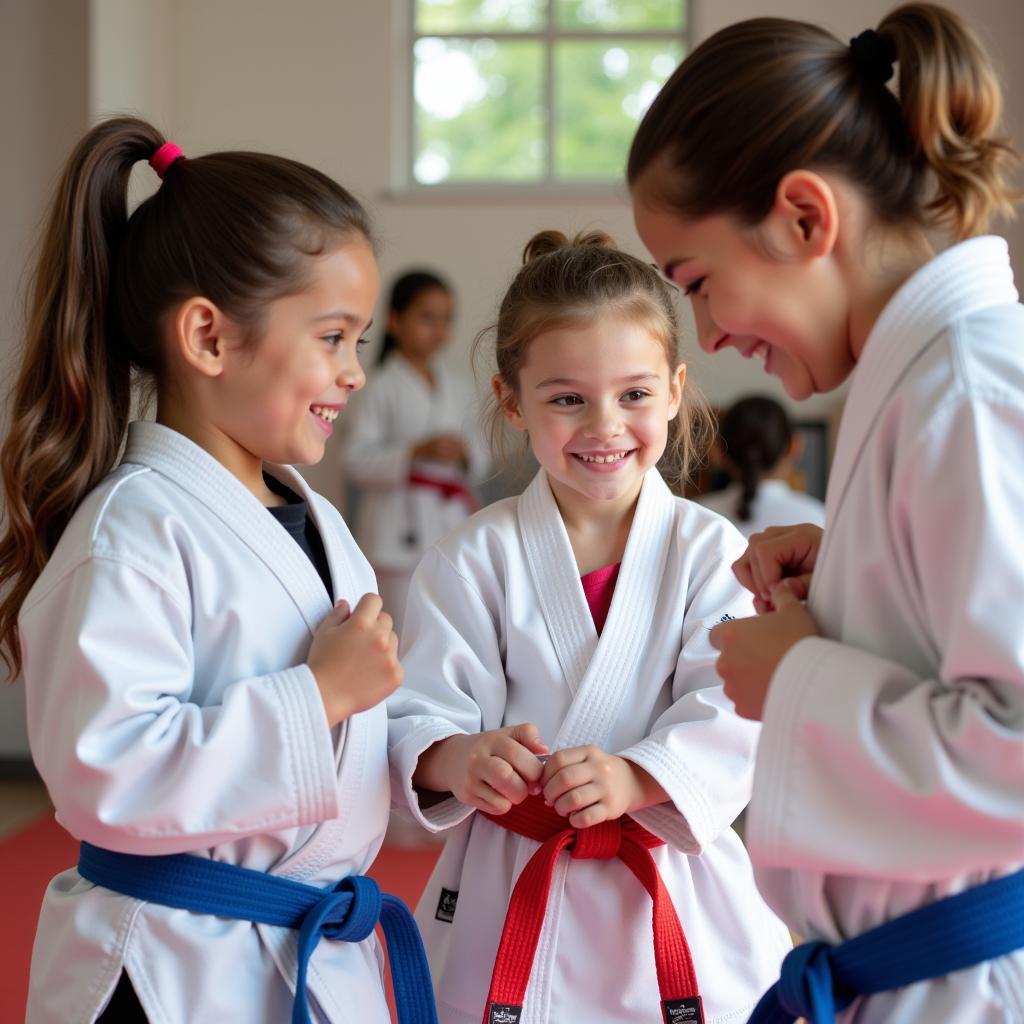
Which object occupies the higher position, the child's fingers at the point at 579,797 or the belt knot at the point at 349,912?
the child's fingers at the point at 579,797

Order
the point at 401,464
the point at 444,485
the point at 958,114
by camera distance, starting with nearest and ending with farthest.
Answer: the point at 958,114, the point at 401,464, the point at 444,485

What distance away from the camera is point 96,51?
4.91m

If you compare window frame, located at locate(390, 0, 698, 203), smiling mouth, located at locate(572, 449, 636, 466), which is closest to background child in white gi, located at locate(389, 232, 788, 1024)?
smiling mouth, located at locate(572, 449, 636, 466)

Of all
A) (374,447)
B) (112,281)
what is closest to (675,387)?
(112,281)

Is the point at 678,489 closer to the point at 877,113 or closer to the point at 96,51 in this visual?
the point at 877,113

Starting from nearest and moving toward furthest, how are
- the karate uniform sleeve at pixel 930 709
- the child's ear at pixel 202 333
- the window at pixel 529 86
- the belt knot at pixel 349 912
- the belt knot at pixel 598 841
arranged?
the karate uniform sleeve at pixel 930 709 → the belt knot at pixel 349 912 → the child's ear at pixel 202 333 → the belt knot at pixel 598 841 → the window at pixel 529 86

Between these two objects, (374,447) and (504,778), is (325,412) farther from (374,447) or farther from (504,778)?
(374,447)

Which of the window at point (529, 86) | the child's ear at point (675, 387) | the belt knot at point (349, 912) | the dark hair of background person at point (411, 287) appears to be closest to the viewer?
the belt knot at point (349, 912)

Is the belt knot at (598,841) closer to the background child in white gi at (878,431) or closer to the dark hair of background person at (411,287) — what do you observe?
the background child in white gi at (878,431)

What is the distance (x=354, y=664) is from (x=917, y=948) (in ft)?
2.16

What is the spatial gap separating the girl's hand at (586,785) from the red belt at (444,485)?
3575 mm

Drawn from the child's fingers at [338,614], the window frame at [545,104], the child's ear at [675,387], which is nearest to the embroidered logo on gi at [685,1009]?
the child's fingers at [338,614]

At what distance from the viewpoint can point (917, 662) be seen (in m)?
1.19

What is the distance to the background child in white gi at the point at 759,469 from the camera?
4352mm
